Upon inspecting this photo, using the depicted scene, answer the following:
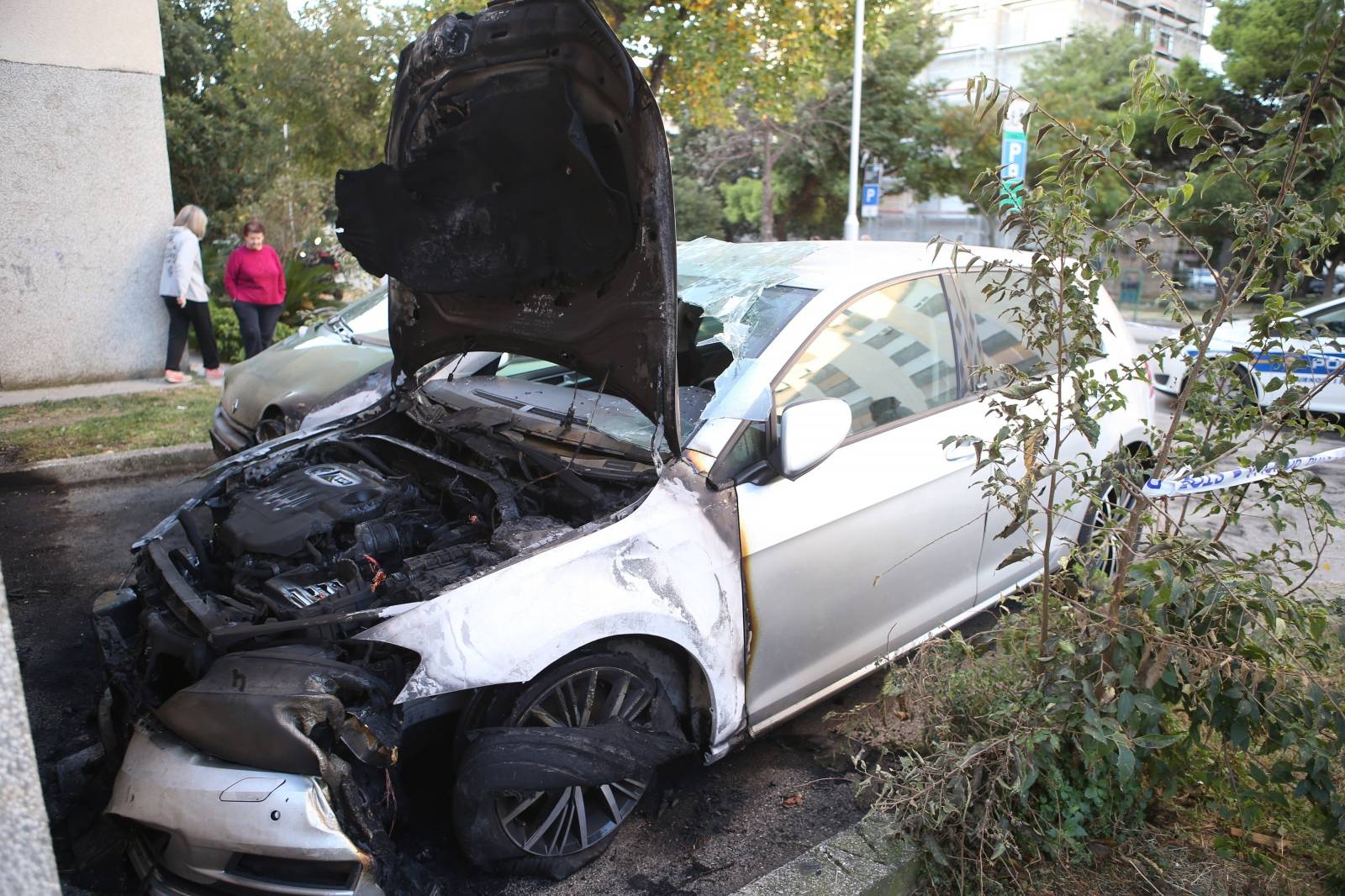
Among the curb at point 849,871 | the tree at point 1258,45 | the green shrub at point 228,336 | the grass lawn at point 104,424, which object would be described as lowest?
the curb at point 849,871

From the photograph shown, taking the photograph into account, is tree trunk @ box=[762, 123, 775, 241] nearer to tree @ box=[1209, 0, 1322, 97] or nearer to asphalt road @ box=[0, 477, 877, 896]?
tree @ box=[1209, 0, 1322, 97]

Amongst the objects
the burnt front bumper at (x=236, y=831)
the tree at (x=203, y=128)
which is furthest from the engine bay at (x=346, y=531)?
the tree at (x=203, y=128)

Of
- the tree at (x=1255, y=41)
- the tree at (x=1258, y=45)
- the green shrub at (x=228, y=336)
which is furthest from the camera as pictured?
the tree at (x=1255, y=41)

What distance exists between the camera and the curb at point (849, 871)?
2.52m

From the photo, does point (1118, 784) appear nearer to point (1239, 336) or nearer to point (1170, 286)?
point (1170, 286)

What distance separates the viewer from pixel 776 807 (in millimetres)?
3143

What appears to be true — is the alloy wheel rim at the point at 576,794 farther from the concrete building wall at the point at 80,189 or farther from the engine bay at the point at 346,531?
the concrete building wall at the point at 80,189

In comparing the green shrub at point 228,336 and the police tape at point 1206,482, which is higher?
the police tape at point 1206,482

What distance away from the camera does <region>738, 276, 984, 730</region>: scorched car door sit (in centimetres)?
304

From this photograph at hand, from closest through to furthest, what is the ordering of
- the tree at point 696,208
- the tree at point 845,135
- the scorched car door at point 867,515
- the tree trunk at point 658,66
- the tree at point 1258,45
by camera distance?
the scorched car door at point 867,515, the tree trunk at point 658,66, the tree at point 1258,45, the tree at point 845,135, the tree at point 696,208

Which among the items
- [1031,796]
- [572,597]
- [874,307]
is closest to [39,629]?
[572,597]

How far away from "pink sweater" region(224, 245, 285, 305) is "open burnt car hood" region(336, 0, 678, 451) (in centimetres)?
687

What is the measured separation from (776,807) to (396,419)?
87.2 inches

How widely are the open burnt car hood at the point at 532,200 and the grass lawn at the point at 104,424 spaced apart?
4525 millimetres
